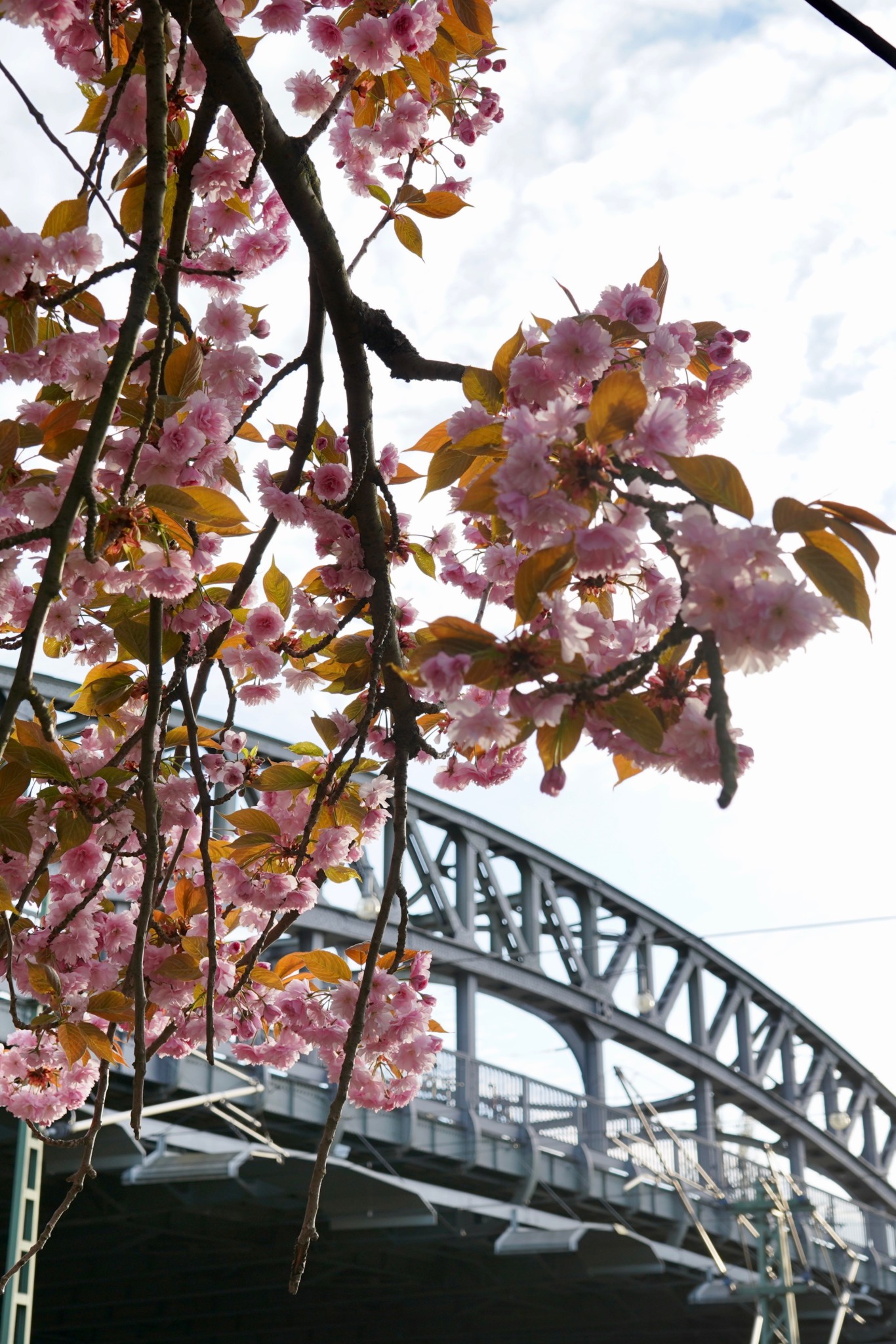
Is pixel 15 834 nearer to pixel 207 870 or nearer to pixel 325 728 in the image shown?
pixel 207 870

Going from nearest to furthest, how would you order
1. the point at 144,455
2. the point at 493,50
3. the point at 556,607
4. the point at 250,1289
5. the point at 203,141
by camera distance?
the point at 556,607 → the point at 144,455 → the point at 203,141 → the point at 493,50 → the point at 250,1289

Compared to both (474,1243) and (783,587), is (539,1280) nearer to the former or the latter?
(474,1243)

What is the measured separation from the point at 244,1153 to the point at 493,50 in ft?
44.1

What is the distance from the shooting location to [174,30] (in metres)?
2.53

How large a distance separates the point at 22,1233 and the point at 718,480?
31.9ft

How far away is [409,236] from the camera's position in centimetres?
284

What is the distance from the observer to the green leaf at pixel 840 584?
1384mm

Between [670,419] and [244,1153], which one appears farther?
[244,1153]

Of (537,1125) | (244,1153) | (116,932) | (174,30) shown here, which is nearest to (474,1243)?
(537,1125)

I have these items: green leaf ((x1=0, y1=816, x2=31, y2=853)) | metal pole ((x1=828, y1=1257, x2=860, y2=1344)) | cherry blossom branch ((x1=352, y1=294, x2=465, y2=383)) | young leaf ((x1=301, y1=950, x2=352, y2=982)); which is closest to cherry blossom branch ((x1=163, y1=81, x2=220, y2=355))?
cherry blossom branch ((x1=352, y1=294, x2=465, y2=383))

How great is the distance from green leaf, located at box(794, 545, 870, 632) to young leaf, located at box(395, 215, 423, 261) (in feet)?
5.68

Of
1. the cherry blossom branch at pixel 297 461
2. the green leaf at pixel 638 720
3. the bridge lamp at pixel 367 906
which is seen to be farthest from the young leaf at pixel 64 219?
the bridge lamp at pixel 367 906

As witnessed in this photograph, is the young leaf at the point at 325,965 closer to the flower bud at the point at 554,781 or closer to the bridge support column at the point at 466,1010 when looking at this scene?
the flower bud at the point at 554,781

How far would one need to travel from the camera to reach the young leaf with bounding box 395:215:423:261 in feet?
9.29
